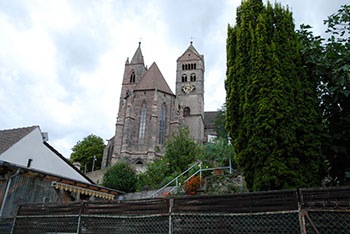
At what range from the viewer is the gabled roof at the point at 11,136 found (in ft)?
46.5

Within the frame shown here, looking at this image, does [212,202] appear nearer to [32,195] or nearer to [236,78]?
[236,78]

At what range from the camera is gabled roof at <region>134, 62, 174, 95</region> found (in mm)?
39531

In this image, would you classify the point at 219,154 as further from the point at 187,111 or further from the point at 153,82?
the point at 187,111

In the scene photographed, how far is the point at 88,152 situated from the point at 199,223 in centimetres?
4713

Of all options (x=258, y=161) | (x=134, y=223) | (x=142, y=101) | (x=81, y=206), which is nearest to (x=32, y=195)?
(x=81, y=206)

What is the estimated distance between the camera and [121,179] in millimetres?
18844

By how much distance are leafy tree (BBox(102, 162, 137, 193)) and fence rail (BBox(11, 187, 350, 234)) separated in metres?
12.6

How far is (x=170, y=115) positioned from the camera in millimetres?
38594

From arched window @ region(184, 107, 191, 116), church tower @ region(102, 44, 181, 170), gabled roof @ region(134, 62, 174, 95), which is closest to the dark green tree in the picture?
church tower @ region(102, 44, 181, 170)

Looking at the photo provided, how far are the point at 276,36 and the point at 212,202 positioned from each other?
5.38 metres

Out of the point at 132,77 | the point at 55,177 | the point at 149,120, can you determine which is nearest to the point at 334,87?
the point at 55,177

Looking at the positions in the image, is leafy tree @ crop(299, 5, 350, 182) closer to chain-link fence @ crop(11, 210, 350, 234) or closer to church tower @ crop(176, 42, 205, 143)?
chain-link fence @ crop(11, 210, 350, 234)

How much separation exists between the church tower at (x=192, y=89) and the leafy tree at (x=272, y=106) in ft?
116

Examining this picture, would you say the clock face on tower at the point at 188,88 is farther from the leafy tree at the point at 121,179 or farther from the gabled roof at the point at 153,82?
the leafy tree at the point at 121,179
